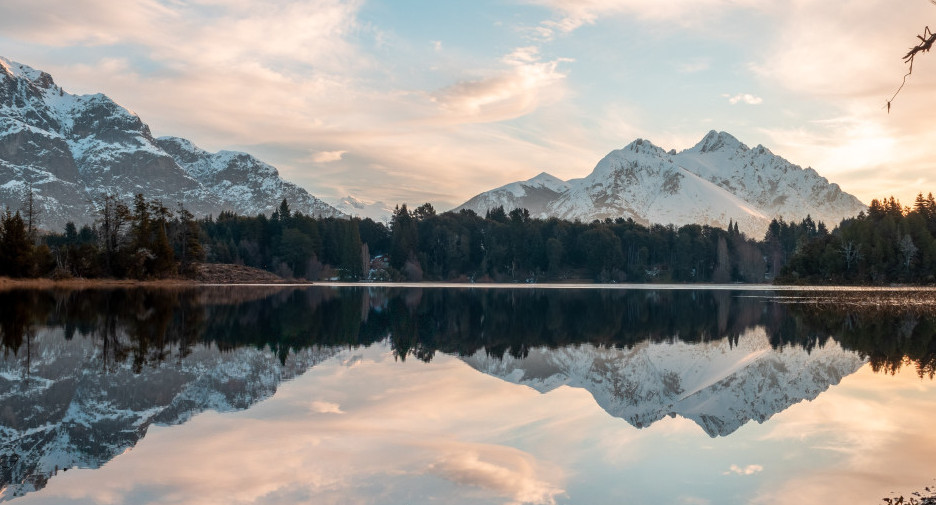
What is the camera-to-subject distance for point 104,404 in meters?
17.3

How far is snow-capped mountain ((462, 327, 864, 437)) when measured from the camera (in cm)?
1948

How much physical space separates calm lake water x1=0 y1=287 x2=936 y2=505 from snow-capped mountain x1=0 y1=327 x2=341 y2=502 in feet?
0.26

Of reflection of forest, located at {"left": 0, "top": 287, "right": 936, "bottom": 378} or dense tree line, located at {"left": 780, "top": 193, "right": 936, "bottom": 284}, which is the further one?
dense tree line, located at {"left": 780, "top": 193, "right": 936, "bottom": 284}

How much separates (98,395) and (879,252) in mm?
149864

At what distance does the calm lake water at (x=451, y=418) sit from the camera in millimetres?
11805

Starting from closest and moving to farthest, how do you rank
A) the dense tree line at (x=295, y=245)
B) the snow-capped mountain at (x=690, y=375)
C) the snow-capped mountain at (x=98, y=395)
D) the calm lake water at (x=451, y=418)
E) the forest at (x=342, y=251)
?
the calm lake water at (x=451, y=418) → the snow-capped mountain at (x=98, y=395) → the snow-capped mountain at (x=690, y=375) → the forest at (x=342, y=251) → the dense tree line at (x=295, y=245)

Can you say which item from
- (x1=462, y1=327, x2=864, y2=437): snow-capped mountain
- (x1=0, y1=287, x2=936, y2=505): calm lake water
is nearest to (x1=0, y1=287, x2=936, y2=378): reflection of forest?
(x1=0, y1=287, x2=936, y2=505): calm lake water

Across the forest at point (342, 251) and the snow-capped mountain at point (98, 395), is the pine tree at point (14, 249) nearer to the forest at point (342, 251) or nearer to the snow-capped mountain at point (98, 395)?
the forest at point (342, 251)

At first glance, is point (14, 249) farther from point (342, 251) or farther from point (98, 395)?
point (342, 251)

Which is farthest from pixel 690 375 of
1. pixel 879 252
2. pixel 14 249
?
pixel 879 252

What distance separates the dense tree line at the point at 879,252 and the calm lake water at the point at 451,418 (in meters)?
118

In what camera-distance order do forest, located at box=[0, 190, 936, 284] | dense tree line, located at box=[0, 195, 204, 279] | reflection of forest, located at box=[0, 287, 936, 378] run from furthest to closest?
forest, located at box=[0, 190, 936, 284]
dense tree line, located at box=[0, 195, 204, 279]
reflection of forest, located at box=[0, 287, 936, 378]

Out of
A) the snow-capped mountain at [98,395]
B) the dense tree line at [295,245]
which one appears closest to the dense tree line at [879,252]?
the dense tree line at [295,245]

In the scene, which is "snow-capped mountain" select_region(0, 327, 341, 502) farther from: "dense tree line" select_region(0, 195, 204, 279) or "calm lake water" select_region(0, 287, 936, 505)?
"dense tree line" select_region(0, 195, 204, 279)
